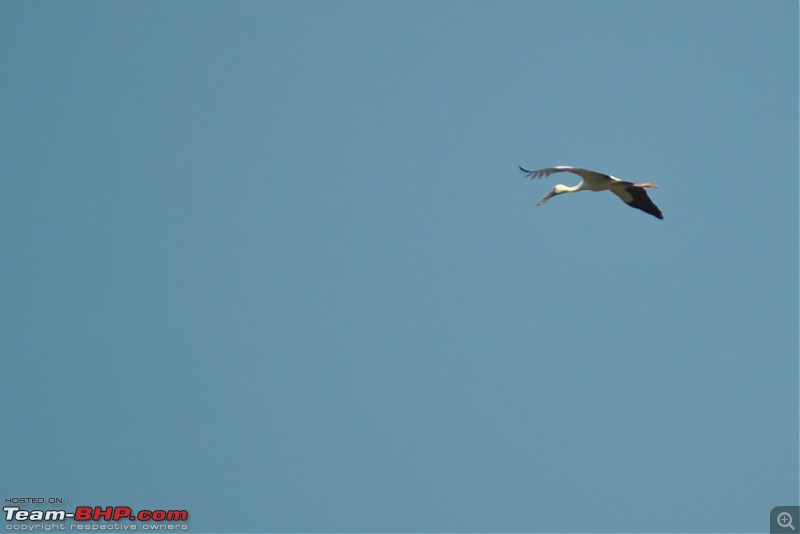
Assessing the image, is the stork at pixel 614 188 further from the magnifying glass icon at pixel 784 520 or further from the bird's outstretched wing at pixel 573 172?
the magnifying glass icon at pixel 784 520

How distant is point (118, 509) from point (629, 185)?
689 inches

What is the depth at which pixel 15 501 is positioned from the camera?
1439 inches

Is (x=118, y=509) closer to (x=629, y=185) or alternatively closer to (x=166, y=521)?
(x=166, y=521)

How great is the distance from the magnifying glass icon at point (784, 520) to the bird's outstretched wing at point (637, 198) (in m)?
9.02

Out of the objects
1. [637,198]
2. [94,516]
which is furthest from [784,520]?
[94,516]

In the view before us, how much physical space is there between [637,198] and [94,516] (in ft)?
60.1

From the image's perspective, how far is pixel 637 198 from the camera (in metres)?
36.2

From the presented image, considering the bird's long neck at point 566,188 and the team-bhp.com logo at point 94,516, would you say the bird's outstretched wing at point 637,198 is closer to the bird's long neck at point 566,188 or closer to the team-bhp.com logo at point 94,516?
the bird's long neck at point 566,188

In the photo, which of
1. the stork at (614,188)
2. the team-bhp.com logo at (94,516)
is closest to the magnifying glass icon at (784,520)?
the stork at (614,188)

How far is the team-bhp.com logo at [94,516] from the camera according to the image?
36062mm

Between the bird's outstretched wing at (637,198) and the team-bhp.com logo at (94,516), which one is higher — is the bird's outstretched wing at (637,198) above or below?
above

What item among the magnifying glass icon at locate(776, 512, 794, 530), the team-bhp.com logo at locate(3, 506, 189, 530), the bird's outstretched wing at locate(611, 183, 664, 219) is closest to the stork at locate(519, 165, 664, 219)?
the bird's outstretched wing at locate(611, 183, 664, 219)

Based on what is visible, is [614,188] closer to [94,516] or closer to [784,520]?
[784,520]

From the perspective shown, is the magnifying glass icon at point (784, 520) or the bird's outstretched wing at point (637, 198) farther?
the bird's outstretched wing at point (637, 198)
